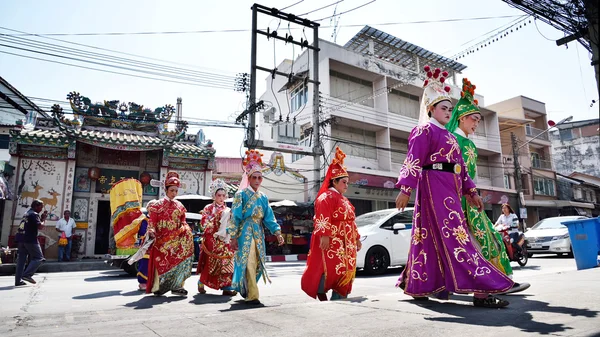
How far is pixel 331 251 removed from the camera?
4.55 m

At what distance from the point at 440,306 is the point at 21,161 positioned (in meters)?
16.3

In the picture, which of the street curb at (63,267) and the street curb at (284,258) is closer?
the street curb at (63,267)

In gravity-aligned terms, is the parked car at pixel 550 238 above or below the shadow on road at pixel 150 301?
above

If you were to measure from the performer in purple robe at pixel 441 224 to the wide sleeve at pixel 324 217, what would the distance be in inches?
40.7

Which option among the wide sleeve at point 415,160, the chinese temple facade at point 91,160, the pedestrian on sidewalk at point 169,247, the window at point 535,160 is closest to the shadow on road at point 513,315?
the wide sleeve at point 415,160

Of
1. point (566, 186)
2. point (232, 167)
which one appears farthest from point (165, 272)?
point (566, 186)

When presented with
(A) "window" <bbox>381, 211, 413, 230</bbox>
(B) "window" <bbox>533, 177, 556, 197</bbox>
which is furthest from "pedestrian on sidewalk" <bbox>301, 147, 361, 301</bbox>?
(B) "window" <bbox>533, 177, 556, 197</bbox>

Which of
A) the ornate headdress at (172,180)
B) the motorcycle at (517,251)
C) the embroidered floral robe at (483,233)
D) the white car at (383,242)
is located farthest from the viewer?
the motorcycle at (517,251)

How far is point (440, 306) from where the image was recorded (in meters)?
3.04

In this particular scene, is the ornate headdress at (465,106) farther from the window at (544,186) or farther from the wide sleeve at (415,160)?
the window at (544,186)

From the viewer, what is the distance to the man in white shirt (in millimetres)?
13742

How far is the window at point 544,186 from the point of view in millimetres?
30609

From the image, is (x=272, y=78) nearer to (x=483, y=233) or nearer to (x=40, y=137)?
(x=40, y=137)

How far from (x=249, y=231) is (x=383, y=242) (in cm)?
445
